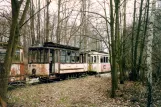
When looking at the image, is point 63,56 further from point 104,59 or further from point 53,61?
point 104,59

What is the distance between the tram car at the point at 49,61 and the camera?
62.1 feet

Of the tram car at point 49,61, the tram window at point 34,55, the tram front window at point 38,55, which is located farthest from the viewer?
the tram window at point 34,55

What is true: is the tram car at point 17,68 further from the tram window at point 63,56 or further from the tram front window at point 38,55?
the tram window at point 63,56

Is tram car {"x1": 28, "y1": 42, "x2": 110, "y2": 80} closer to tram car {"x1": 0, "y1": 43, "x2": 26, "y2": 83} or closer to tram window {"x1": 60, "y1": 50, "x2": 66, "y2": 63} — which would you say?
tram window {"x1": 60, "y1": 50, "x2": 66, "y2": 63}

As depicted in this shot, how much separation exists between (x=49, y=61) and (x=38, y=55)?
109 cm

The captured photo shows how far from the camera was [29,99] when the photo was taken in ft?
34.2

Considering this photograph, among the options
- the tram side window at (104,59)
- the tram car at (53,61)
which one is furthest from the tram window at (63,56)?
the tram side window at (104,59)

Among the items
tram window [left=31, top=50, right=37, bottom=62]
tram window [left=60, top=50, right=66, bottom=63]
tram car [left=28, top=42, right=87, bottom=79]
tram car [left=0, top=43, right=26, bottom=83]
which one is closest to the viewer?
tram car [left=0, top=43, right=26, bottom=83]

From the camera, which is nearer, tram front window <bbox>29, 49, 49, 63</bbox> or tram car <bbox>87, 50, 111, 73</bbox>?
tram front window <bbox>29, 49, 49, 63</bbox>

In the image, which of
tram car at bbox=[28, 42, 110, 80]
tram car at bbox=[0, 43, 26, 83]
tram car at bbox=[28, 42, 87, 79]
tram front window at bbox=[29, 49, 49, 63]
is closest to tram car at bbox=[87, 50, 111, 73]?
tram car at bbox=[28, 42, 110, 80]

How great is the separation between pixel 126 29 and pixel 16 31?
11885mm

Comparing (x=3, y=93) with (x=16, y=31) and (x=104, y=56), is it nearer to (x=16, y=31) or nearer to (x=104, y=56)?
(x=16, y=31)

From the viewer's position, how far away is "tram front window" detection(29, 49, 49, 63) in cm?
1923

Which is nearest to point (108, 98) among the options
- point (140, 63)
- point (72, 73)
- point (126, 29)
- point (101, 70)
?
point (140, 63)
